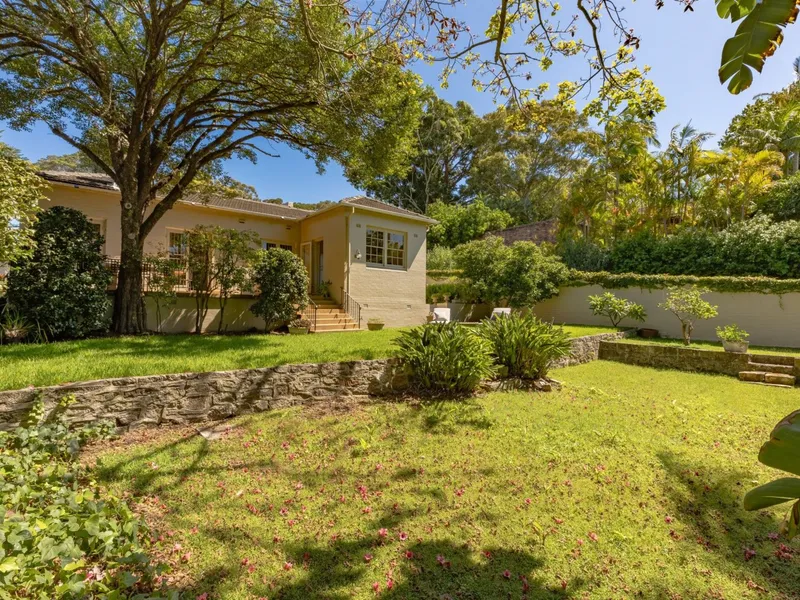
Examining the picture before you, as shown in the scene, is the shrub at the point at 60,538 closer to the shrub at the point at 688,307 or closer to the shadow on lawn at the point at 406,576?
the shadow on lawn at the point at 406,576

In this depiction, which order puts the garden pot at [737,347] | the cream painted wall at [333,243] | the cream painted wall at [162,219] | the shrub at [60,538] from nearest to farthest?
the shrub at [60,538] < the garden pot at [737,347] < the cream painted wall at [162,219] < the cream painted wall at [333,243]

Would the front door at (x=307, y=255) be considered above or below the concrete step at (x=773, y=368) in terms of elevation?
above

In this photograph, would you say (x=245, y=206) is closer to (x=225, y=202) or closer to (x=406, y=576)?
(x=225, y=202)

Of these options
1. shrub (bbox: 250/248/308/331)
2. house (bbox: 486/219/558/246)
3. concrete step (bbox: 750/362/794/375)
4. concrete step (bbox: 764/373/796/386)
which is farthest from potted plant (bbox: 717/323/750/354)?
house (bbox: 486/219/558/246)

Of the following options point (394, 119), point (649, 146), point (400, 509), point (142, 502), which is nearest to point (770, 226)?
point (649, 146)

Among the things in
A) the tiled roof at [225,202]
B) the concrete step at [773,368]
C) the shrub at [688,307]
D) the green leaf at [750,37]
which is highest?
the tiled roof at [225,202]

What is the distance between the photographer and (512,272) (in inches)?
664

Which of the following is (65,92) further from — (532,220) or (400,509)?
(532,220)

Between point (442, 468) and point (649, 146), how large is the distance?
22362 millimetres

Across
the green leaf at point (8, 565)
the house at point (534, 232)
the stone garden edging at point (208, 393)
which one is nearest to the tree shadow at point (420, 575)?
the green leaf at point (8, 565)

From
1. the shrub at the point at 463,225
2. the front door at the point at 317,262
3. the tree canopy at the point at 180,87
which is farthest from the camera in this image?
the shrub at the point at 463,225

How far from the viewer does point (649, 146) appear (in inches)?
775

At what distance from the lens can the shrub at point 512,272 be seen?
16.8 meters

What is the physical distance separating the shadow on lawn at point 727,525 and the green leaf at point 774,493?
7.60 feet
